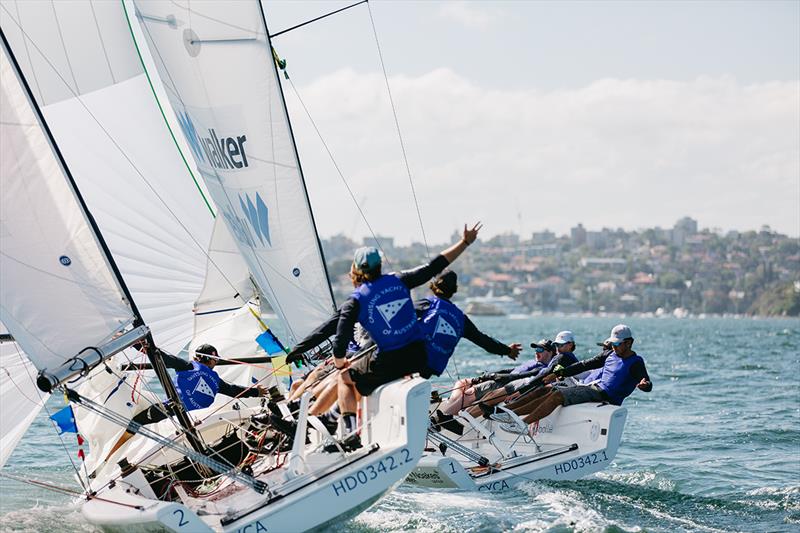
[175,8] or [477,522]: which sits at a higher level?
[175,8]

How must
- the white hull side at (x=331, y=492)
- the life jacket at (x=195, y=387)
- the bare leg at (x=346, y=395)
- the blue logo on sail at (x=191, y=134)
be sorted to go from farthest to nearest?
the blue logo on sail at (x=191, y=134), the life jacket at (x=195, y=387), the bare leg at (x=346, y=395), the white hull side at (x=331, y=492)

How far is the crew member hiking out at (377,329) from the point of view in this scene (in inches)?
233

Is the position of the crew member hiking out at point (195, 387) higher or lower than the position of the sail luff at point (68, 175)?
lower

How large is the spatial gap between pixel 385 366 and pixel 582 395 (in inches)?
118

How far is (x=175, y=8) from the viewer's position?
8.68 meters

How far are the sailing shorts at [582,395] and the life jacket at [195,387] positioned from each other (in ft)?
8.83

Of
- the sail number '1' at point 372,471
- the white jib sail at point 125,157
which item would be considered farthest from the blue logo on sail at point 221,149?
the sail number '1' at point 372,471

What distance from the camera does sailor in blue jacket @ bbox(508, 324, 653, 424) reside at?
8406 millimetres

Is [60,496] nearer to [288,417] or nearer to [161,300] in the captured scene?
[161,300]

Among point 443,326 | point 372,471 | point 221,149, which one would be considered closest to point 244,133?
point 221,149

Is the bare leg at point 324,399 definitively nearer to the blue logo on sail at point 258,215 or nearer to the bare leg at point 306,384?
the bare leg at point 306,384

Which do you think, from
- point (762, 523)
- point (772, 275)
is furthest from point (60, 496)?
point (772, 275)

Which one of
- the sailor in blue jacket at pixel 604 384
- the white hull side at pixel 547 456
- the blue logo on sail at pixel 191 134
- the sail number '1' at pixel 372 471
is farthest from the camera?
the blue logo on sail at pixel 191 134

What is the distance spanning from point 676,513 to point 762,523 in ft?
1.85
